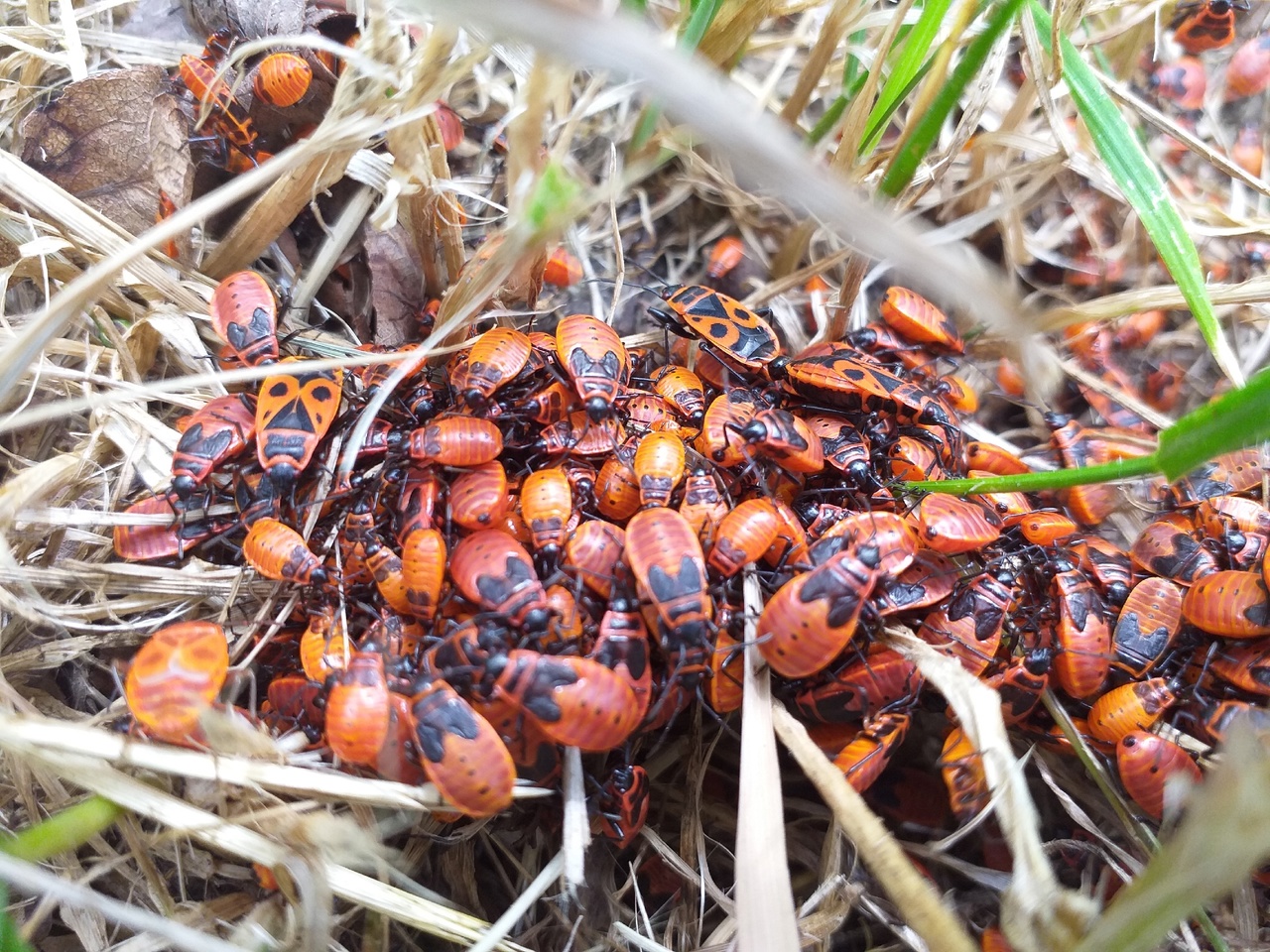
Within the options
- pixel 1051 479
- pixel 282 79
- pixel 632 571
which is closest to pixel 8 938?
pixel 632 571

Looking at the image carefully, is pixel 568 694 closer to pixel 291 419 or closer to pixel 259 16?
pixel 291 419

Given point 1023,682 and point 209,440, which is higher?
point 1023,682

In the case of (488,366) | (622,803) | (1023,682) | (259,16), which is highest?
(259,16)

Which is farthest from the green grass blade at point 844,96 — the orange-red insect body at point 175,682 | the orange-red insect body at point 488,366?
the orange-red insect body at point 175,682

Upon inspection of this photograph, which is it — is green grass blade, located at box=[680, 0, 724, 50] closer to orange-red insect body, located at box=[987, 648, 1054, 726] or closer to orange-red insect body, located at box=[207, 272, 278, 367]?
orange-red insect body, located at box=[207, 272, 278, 367]

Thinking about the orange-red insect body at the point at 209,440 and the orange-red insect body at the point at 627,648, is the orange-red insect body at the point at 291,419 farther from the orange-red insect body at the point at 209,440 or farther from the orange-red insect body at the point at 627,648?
the orange-red insect body at the point at 627,648

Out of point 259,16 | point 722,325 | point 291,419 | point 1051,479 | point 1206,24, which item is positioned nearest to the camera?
point 1051,479
